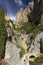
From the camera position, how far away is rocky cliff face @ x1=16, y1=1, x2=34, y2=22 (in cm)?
9657

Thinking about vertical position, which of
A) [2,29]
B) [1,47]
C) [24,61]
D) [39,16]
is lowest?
[24,61]

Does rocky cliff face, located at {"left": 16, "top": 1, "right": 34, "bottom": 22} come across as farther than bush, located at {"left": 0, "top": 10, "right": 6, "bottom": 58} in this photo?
Yes

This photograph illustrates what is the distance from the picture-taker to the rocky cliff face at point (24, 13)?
9657 centimetres

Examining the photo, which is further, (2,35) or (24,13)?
(24,13)

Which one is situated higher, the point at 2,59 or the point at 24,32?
the point at 24,32

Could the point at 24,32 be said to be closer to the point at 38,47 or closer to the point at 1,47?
the point at 38,47

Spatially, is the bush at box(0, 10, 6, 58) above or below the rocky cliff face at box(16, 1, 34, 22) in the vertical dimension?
below

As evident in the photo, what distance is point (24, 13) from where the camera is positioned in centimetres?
10450

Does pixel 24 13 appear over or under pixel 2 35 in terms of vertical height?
over

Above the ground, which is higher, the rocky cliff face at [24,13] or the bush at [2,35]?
the rocky cliff face at [24,13]

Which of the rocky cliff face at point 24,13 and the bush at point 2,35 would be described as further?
the rocky cliff face at point 24,13

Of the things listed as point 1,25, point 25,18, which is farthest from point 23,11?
point 1,25

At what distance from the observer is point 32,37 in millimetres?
60656

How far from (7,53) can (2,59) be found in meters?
3.17
